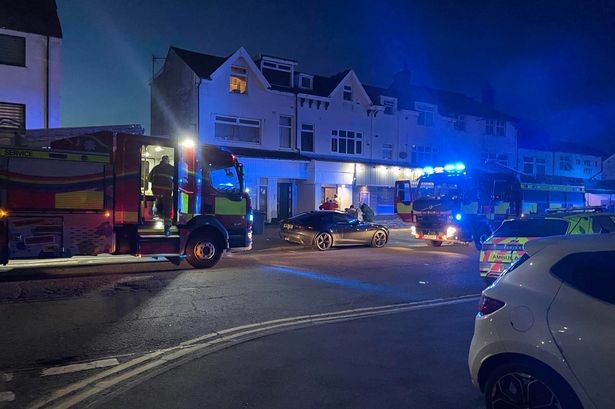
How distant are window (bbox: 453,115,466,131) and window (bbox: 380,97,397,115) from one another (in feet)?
19.2

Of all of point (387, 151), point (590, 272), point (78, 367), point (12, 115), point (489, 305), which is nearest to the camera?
point (590, 272)

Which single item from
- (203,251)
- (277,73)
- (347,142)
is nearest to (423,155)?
(347,142)

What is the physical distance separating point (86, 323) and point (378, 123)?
88.3ft

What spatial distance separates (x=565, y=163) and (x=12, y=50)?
43174 millimetres

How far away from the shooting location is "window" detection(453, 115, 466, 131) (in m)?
36.0

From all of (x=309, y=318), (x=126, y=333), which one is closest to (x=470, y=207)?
(x=309, y=318)

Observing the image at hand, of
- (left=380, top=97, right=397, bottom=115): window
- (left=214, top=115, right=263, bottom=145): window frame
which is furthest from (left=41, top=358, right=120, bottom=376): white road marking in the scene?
(left=380, top=97, right=397, bottom=115): window

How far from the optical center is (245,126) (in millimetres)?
26719

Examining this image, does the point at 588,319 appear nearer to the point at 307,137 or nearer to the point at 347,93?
the point at 307,137

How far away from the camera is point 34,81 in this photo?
21516 mm

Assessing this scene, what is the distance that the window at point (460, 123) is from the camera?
118 ft

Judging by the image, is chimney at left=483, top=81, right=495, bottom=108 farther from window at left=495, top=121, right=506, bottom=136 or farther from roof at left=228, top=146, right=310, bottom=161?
roof at left=228, top=146, right=310, bottom=161

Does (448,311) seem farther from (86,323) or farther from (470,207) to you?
(470,207)

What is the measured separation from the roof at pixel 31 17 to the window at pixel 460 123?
84.9ft
